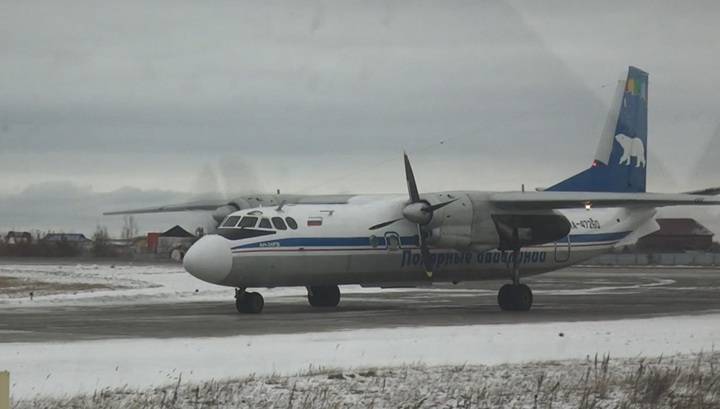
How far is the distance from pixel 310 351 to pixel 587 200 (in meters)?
14.1

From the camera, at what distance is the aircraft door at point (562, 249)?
3559cm

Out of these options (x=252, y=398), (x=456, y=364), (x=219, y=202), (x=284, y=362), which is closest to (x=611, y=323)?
(x=456, y=364)

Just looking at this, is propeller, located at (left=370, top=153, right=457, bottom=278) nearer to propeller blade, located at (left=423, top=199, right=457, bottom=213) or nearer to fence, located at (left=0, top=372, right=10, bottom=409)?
propeller blade, located at (left=423, top=199, right=457, bottom=213)

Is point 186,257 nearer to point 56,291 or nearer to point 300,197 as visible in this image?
point 300,197

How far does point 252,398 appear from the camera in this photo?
1426 cm

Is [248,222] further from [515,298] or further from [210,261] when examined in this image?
[515,298]

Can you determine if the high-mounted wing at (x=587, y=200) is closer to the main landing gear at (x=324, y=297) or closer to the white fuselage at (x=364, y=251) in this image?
the white fuselage at (x=364, y=251)

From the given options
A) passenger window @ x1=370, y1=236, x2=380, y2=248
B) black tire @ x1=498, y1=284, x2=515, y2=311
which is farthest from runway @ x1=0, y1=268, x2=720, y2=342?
passenger window @ x1=370, y1=236, x2=380, y2=248

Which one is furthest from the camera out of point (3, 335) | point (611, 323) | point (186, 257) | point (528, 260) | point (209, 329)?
point (528, 260)

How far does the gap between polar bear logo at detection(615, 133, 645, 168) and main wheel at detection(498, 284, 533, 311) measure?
758 centimetres

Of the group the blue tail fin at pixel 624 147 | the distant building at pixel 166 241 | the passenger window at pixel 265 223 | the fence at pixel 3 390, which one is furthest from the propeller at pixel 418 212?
the distant building at pixel 166 241

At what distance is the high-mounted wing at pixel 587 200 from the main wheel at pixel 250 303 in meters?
7.55

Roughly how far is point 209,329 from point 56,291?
2102 cm

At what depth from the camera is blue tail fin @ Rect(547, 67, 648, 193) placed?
121ft
